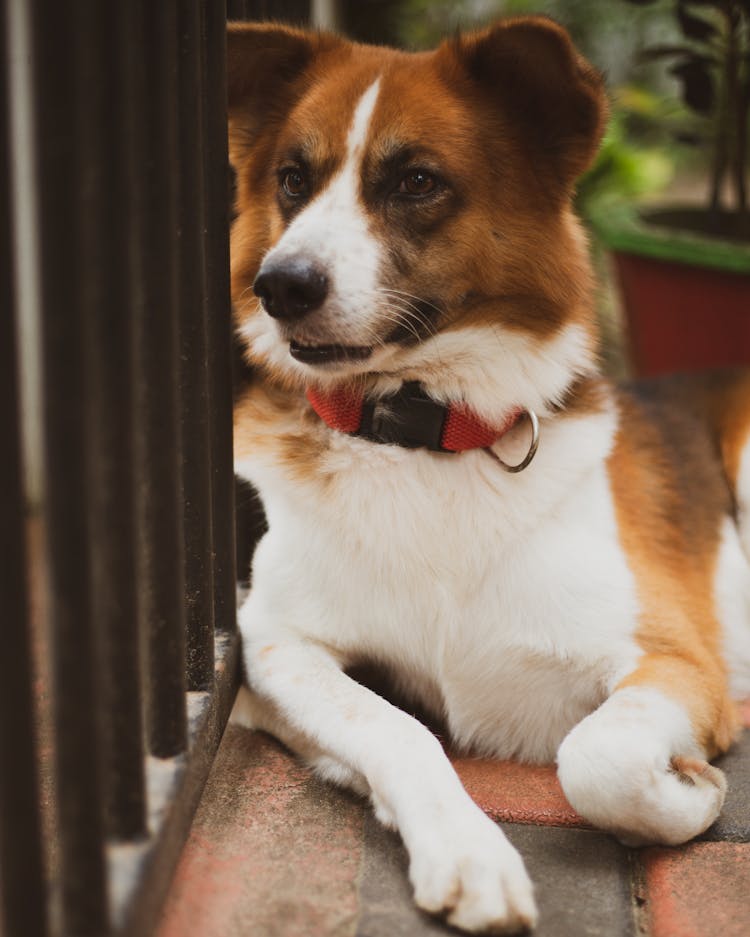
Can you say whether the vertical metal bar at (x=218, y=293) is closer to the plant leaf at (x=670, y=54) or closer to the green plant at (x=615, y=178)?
the plant leaf at (x=670, y=54)

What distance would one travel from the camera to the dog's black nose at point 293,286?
1679mm

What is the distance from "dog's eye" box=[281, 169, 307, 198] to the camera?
1.90 m

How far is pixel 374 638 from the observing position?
73.5 inches

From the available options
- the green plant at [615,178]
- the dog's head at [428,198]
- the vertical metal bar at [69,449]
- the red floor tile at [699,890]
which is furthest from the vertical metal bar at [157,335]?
the green plant at [615,178]

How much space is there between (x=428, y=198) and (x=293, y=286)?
1.01ft

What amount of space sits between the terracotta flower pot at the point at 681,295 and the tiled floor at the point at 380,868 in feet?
6.50

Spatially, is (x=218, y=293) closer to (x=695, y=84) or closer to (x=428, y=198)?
(x=428, y=198)

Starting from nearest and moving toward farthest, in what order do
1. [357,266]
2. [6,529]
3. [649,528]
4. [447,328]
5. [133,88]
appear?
[6,529] → [133,88] → [357,266] → [447,328] → [649,528]

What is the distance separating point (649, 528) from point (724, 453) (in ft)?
1.83

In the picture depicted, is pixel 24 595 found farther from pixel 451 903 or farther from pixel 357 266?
pixel 357 266

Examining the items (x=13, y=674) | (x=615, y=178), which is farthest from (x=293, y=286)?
(x=615, y=178)

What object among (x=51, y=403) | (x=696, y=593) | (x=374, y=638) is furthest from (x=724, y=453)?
(x=51, y=403)

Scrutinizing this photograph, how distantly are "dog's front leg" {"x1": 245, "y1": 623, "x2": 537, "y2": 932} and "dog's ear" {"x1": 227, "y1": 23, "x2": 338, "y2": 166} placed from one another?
3.09 ft

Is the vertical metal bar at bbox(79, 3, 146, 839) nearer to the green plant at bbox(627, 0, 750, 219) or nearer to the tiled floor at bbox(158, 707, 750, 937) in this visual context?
the tiled floor at bbox(158, 707, 750, 937)
